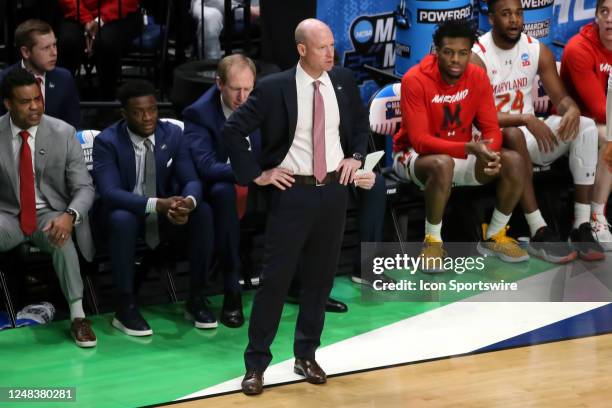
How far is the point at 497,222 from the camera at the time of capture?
7.40m

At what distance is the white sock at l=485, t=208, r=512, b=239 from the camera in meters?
7.38

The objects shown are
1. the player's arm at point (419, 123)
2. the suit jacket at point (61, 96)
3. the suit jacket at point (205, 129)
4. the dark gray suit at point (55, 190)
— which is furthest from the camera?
the player's arm at point (419, 123)

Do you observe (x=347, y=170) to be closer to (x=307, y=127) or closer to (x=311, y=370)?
(x=307, y=127)

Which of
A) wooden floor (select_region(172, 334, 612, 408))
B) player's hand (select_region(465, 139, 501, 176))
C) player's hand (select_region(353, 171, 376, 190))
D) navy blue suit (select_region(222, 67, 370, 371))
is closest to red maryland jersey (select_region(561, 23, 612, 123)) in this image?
player's hand (select_region(465, 139, 501, 176))

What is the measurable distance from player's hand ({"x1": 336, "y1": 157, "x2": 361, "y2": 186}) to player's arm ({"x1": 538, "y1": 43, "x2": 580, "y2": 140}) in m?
2.27

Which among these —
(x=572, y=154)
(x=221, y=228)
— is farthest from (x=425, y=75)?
(x=221, y=228)

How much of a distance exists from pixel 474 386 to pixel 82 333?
Answer: 71.8 inches

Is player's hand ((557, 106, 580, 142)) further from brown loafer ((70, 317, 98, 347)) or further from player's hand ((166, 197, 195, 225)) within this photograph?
brown loafer ((70, 317, 98, 347))

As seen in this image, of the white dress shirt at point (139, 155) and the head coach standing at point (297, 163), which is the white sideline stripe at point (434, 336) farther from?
the white dress shirt at point (139, 155)

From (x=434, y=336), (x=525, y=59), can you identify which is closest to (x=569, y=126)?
(x=525, y=59)

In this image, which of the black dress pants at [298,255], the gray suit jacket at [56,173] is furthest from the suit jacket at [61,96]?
the black dress pants at [298,255]

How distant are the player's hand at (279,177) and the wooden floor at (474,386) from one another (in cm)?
89

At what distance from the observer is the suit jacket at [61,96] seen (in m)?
6.76

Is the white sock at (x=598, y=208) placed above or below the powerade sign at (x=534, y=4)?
below
